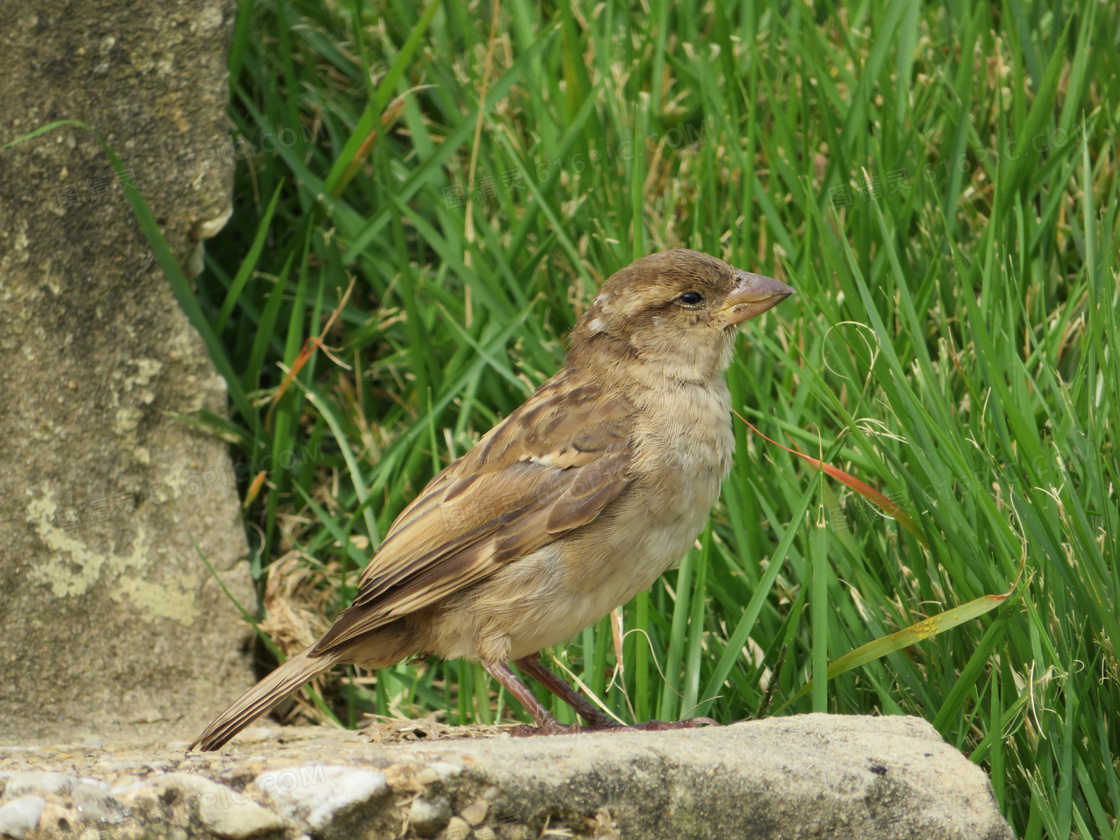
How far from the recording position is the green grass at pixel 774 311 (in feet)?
11.1

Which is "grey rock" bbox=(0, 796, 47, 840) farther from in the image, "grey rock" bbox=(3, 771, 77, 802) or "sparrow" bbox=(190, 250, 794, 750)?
"sparrow" bbox=(190, 250, 794, 750)

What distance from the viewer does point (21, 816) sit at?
234cm

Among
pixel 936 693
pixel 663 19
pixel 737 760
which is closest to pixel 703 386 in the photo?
pixel 936 693

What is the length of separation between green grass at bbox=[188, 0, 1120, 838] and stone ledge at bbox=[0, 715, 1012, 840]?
566mm

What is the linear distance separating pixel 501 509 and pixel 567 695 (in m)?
0.68

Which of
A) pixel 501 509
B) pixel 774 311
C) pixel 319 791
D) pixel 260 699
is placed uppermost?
pixel 319 791

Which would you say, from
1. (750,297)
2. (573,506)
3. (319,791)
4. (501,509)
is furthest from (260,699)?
(750,297)

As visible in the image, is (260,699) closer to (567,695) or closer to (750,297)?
(567,695)

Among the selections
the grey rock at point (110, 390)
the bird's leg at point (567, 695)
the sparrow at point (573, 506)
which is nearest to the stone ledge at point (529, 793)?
the sparrow at point (573, 506)

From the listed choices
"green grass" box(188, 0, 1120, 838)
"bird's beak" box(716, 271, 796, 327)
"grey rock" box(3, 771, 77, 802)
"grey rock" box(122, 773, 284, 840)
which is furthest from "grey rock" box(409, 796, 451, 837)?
"bird's beak" box(716, 271, 796, 327)

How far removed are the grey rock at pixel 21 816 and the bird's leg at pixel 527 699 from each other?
1377mm

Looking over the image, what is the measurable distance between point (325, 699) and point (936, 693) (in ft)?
7.91

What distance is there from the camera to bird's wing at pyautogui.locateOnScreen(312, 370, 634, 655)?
11.3 feet

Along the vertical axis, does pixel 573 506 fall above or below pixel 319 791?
below
